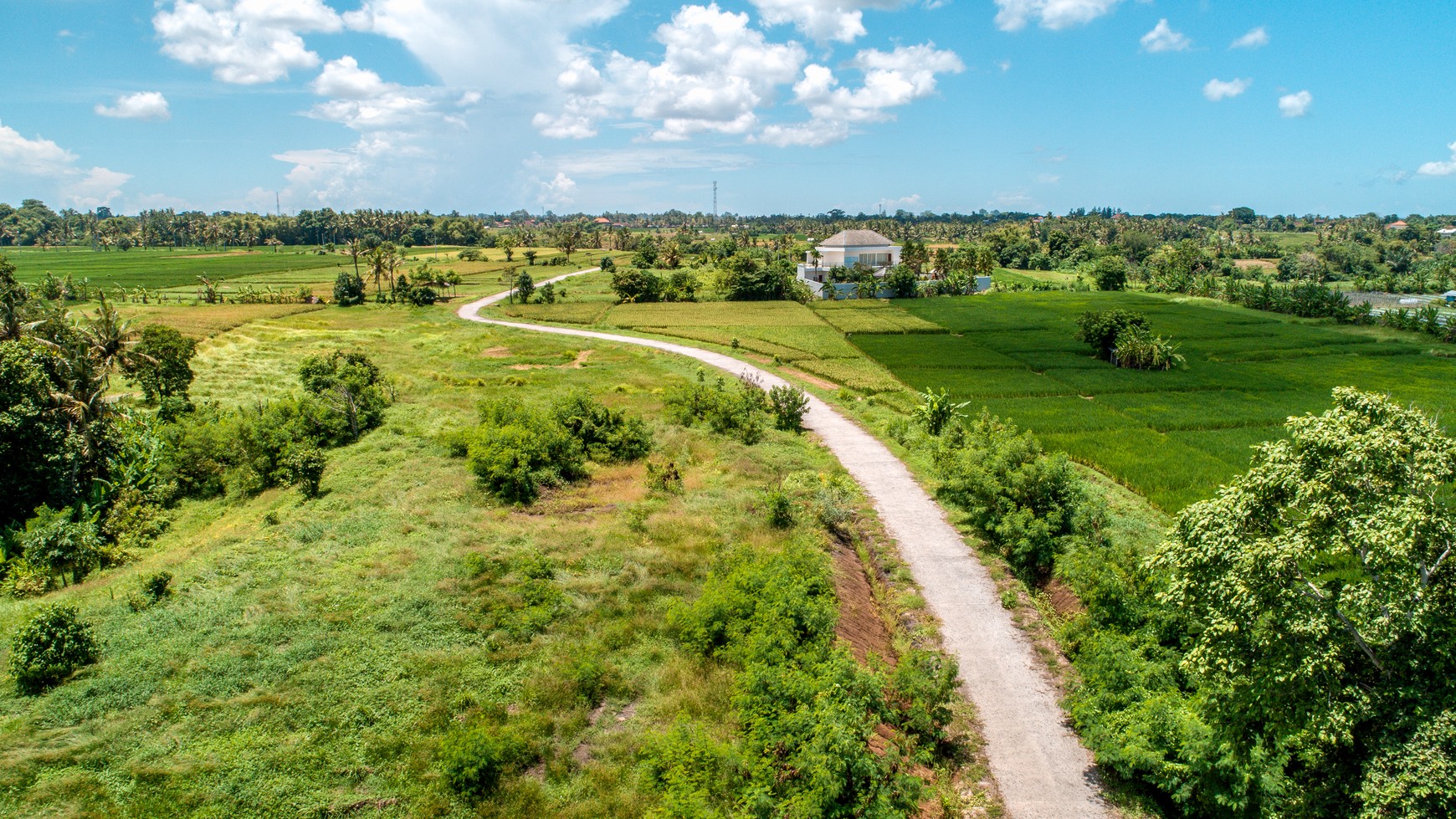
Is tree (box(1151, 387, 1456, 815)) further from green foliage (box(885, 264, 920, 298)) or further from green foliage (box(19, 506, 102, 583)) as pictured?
green foliage (box(885, 264, 920, 298))

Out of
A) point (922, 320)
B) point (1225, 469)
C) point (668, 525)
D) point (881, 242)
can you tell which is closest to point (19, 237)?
point (881, 242)

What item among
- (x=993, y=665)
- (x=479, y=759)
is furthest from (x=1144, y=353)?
(x=479, y=759)

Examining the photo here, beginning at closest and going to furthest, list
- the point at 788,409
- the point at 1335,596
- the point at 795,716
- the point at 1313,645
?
1. the point at 1313,645
2. the point at 1335,596
3. the point at 795,716
4. the point at 788,409

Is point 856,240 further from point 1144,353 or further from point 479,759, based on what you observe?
point 479,759

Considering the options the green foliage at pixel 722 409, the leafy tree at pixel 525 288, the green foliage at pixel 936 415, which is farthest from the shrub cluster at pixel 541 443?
the leafy tree at pixel 525 288

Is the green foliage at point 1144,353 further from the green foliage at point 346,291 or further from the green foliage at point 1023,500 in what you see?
the green foliage at point 346,291

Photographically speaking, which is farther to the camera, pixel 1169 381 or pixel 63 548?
pixel 1169 381

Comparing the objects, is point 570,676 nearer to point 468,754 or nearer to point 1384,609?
point 468,754
